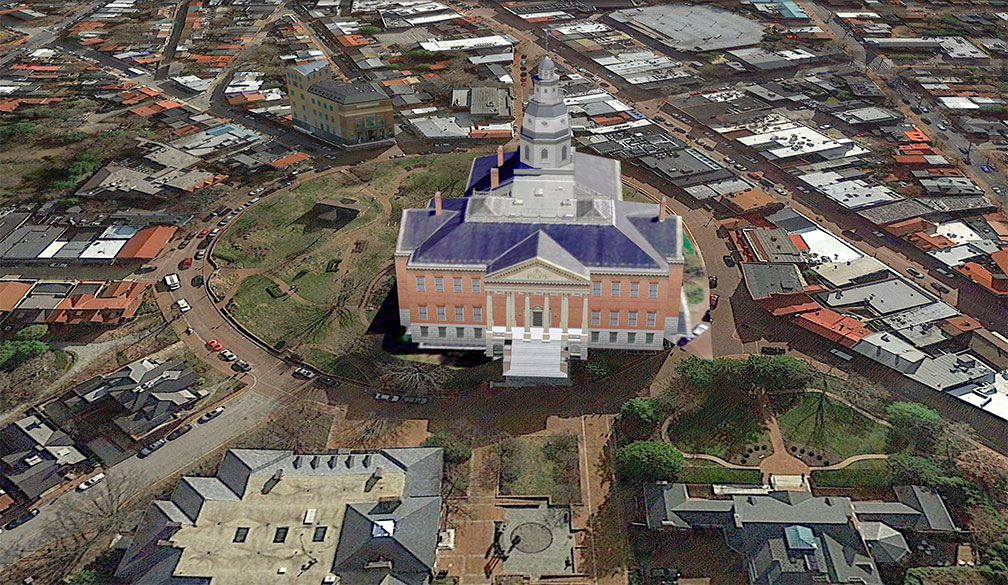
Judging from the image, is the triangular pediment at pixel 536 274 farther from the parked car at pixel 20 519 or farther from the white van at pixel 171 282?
the parked car at pixel 20 519

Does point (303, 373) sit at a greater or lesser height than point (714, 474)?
greater

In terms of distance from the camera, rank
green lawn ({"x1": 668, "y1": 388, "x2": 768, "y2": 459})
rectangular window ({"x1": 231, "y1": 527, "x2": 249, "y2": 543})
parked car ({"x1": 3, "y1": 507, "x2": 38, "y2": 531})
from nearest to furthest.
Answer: rectangular window ({"x1": 231, "y1": 527, "x2": 249, "y2": 543}), parked car ({"x1": 3, "y1": 507, "x2": 38, "y2": 531}), green lawn ({"x1": 668, "y1": 388, "x2": 768, "y2": 459})

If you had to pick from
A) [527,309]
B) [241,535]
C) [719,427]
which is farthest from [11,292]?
[719,427]

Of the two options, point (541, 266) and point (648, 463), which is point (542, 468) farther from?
point (541, 266)

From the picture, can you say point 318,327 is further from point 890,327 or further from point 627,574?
point 890,327

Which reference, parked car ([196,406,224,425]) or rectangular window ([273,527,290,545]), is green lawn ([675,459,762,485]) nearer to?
rectangular window ([273,527,290,545])

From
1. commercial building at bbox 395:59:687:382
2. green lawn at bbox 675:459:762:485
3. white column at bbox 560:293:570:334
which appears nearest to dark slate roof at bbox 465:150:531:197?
commercial building at bbox 395:59:687:382
